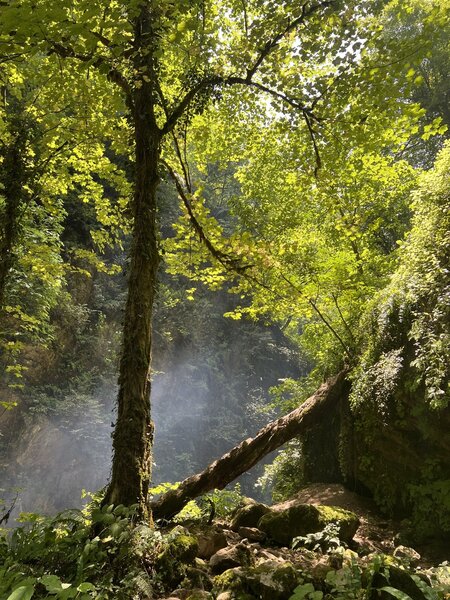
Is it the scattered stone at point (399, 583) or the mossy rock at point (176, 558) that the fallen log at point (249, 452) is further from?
the scattered stone at point (399, 583)

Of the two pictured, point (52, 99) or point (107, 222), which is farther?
point (107, 222)

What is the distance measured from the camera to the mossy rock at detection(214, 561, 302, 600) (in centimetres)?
274

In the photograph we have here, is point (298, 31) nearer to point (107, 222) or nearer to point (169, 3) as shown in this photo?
point (169, 3)

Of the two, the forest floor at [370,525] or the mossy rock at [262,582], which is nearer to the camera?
the mossy rock at [262,582]

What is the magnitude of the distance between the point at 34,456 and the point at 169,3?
17.1m

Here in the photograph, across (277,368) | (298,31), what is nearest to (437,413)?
(298,31)

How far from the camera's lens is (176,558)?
132 inches

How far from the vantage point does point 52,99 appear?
6.41 meters

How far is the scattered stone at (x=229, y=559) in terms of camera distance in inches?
138

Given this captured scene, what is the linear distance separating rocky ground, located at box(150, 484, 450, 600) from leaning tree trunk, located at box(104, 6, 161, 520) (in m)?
0.72

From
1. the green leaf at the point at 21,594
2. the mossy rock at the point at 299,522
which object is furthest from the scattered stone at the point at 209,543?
the green leaf at the point at 21,594

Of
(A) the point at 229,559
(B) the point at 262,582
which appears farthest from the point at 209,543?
(B) the point at 262,582

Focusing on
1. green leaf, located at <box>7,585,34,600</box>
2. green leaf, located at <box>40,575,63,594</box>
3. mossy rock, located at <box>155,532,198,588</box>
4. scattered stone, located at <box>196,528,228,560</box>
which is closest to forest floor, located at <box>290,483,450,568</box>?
scattered stone, located at <box>196,528,228,560</box>

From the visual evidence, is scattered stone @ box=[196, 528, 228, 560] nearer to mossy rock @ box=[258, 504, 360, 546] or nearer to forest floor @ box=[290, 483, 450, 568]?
mossy rock @ box=[258, 504, 360, 546]
